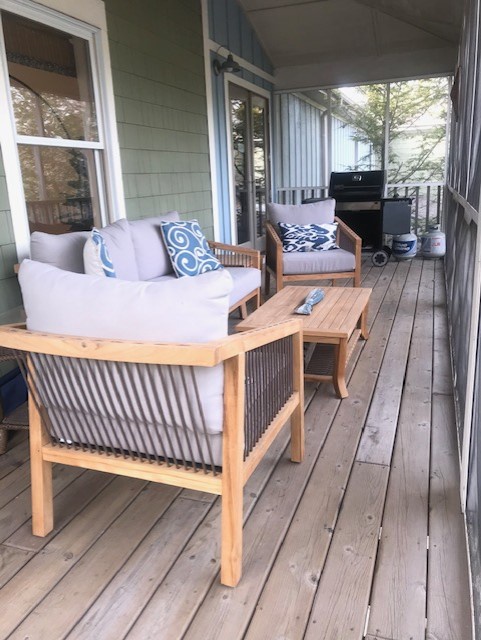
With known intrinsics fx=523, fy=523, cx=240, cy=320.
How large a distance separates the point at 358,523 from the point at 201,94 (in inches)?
178

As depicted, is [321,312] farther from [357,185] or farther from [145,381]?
[357,185]

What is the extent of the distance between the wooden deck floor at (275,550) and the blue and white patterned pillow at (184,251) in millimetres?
1631

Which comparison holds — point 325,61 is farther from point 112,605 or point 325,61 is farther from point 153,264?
point 112,605

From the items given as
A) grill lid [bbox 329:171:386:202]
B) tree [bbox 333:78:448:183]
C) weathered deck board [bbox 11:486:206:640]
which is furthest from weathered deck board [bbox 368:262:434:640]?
tree [bbox 333:78:448:183]

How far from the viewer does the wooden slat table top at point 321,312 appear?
267cm

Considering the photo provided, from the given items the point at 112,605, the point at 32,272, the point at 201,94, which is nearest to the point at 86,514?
the point at 112,605

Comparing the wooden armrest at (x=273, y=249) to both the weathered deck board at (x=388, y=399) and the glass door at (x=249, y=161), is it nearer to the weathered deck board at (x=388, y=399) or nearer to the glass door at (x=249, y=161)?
the weathered deck board at (x=388, y=399)

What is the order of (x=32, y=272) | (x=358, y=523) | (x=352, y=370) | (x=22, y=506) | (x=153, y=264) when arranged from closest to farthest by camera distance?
(x=32, y=272) → (x=358, y=523) → (x=22, y=506) → (x=352, y=370) → (x=153, y=264)

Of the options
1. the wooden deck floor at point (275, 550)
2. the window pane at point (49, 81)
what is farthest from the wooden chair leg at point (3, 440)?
the window pane at point (49, 81)

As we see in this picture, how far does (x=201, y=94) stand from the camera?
5.14m

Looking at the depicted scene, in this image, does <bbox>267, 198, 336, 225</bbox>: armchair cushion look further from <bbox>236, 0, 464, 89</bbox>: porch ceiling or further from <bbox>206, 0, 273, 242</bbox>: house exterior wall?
<bbox>236, 0, 464, 89</bbox>: porch ceiling

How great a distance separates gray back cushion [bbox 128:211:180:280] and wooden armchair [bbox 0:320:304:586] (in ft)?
6.43

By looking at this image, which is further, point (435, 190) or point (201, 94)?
point (435, 190)

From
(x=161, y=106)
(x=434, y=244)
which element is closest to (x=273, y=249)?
(x=161, y=106)
